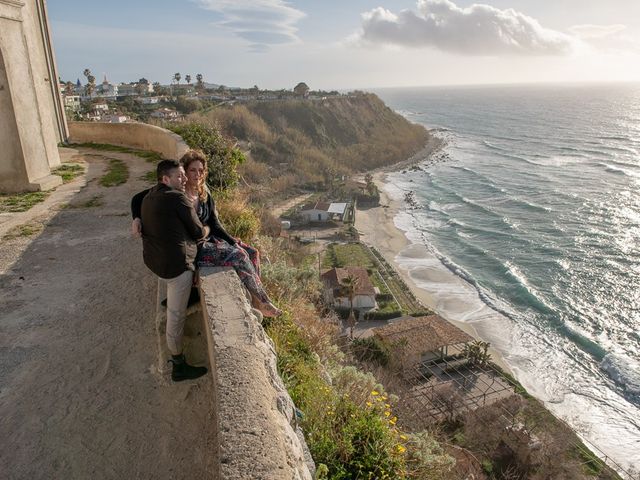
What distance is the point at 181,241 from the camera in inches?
156

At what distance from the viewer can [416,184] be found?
196 ft

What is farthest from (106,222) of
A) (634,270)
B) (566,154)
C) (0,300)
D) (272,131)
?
(566,154)

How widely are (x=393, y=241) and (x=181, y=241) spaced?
35.6 m

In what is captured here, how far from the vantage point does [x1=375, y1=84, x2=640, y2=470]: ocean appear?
20.3 meters

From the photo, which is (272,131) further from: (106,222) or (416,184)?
(106,222)

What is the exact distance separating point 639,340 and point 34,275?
27.9 metres

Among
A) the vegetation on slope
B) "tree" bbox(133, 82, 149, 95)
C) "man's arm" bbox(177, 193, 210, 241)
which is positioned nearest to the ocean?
the vegetation on slope

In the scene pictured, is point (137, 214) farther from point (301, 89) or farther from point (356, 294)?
point (301, 89)

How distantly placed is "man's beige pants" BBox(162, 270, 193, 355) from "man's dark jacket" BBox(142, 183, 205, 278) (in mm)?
129

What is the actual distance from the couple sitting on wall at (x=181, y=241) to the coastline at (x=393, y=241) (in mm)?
20279

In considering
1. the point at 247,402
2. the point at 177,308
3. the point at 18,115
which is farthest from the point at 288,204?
the point at 247,402

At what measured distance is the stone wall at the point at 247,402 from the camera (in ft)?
8.43

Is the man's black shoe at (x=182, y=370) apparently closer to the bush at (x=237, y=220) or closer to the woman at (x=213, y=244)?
the woman at (x=213, y=244)

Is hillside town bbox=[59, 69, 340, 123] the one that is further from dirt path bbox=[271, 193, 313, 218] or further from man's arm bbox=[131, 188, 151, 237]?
man's arm bbox=[131, 188, 151, 237]
